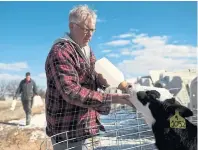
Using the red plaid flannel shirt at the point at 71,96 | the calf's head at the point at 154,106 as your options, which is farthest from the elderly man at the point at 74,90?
the calf's head at the point at 154,106

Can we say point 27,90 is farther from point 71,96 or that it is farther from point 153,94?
point 71,96

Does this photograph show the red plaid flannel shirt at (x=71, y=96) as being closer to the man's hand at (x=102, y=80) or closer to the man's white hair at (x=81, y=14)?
the man's hand at (x=102, y=80)

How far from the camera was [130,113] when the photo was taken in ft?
13.3

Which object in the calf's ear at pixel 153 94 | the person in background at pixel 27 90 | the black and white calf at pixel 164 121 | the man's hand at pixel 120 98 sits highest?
the person in background at pixel 27 90

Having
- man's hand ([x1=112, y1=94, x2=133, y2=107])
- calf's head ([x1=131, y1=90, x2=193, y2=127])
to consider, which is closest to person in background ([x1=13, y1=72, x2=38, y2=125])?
calf's head ([x1=131, y1=90, x2=193, y2=127])

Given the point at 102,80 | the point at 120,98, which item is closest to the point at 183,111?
the point at 120,98

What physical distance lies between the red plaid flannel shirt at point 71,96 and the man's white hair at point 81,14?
0.67ft

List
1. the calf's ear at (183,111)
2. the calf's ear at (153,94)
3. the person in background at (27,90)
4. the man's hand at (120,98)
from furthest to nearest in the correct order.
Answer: the person in background at (27,90)
the calf's ear at (153,94)
the calf's ear at (183,111)
the man's hand at (120,98)

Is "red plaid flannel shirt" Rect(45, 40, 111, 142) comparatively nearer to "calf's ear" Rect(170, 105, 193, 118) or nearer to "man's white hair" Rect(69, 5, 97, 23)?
"man's white hair" Rect(69, 5, 97, 23)

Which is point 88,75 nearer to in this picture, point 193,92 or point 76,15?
point 76,15

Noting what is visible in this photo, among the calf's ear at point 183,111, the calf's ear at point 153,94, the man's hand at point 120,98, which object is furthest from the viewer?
the calf's ear at point 153,94

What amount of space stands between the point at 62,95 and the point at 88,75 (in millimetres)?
379

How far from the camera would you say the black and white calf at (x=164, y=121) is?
3.53 meters

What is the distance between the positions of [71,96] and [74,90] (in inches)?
2.0
